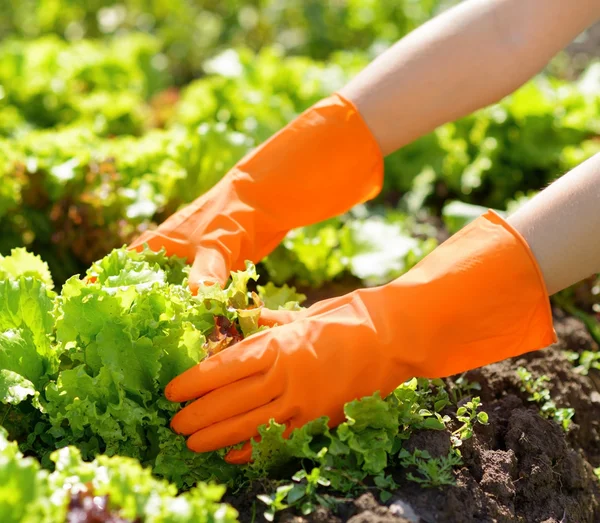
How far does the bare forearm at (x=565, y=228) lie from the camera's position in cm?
223

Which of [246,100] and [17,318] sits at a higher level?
[17,318]

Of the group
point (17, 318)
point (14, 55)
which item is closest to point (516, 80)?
point (17, 318)

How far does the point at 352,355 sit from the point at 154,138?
2.19 metres

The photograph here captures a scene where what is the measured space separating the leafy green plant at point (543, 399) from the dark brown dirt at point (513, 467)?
1.2 inches

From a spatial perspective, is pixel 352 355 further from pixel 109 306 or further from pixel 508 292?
pixel 109 306

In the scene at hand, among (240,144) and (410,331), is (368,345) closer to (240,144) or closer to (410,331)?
(410,331)

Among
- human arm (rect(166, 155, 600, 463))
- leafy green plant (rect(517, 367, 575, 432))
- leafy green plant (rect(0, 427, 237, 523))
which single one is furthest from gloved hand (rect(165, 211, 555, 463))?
leafy green plant (rect(517, 367, 575, 432))

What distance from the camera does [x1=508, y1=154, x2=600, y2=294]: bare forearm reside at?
2.23 meters

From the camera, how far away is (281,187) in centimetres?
287

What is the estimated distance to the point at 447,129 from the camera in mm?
4656

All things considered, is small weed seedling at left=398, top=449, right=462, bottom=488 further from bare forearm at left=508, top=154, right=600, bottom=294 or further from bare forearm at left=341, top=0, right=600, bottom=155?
bare forearm at left=341, top=0, right=600, bottom=155

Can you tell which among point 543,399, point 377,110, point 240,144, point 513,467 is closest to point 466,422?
point 513,467

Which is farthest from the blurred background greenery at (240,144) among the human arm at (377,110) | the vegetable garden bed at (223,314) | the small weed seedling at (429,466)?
the small weed seedling at (429,466)

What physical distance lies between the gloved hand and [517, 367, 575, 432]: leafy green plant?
1.78 ft
